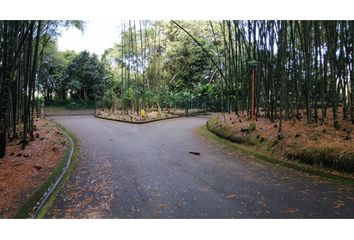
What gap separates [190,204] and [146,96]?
894 centimetres

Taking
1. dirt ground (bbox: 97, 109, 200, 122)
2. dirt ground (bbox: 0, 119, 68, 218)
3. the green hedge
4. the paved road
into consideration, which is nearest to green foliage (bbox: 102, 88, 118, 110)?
dirt ground (bbox: 97, 109, 200, 122)

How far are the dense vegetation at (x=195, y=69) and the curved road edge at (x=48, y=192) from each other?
0.95 m

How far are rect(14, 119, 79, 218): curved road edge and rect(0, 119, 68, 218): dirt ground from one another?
8 centimetres

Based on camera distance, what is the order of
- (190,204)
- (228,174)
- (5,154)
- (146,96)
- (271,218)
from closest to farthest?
(271,218)
(190,204)
(228,174)
(5,154)
(146,96)

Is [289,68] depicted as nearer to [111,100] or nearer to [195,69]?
[111,100]

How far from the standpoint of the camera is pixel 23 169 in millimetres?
3479

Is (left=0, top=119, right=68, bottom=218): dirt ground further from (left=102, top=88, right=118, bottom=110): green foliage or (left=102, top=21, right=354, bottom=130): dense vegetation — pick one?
(left=102, top=88, right=118, bottom=110): green foliage

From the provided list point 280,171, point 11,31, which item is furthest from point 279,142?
point 11,31

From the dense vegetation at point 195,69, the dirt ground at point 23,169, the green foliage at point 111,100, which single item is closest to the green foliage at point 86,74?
the dense vegetation at point 195,69

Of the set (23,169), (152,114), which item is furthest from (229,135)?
(152,114)

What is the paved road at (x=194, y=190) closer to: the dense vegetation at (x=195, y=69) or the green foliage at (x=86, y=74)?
the dense vegetation at (x=195, y=69)

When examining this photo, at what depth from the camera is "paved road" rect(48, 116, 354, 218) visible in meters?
2.18

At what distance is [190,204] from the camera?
Answer: 2314mm

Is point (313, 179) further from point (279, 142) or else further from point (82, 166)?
point (82, 166)
